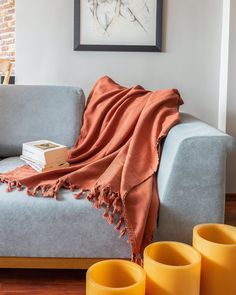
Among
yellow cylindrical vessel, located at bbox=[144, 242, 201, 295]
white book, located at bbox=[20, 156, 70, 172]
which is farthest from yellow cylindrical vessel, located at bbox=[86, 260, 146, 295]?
white book, located at bbox=[20, 156, 70, 172]

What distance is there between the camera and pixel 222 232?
1424mm

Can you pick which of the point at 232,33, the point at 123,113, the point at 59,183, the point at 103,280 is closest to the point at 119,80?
the point at 123,113

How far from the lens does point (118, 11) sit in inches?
97.0

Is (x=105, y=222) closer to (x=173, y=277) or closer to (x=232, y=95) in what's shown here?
(x=173, y=277)

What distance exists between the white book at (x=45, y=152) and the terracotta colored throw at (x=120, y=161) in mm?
72

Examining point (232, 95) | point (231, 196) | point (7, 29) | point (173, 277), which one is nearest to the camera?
point (173, 277)

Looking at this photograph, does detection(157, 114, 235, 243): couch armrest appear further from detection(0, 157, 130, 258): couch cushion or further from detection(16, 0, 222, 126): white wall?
detection(16, 0, 222, 126): white wall

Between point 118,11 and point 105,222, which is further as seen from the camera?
point 118,11

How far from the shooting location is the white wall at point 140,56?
249 centimetres

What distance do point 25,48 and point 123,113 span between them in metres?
0.92

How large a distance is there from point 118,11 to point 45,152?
117 centimetres

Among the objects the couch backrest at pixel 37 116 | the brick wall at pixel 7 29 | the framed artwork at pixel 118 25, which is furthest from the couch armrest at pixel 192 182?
the brick wall at pixel 7 29

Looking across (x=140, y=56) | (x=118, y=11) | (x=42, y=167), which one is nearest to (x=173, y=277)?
(x=42, y=167)

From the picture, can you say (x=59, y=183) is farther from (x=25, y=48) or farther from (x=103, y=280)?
(x=25, y=48)
